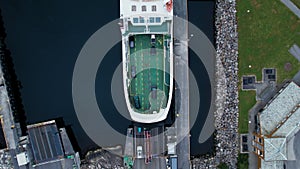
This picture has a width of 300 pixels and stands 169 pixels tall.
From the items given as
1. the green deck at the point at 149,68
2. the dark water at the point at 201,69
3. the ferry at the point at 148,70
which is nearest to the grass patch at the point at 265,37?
the dark water at the point at 201,69

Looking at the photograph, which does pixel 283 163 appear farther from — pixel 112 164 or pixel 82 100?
pixel 82 100

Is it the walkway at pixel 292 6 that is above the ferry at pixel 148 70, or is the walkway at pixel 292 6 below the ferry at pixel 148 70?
above

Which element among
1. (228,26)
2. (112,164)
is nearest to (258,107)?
(228,26)

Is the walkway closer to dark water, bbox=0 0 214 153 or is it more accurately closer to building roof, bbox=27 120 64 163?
dark water, bbox=0 0 214 153

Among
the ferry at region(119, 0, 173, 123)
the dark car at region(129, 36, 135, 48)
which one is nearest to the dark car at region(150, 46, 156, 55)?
the ferry at region(119, 0, 173, 123)

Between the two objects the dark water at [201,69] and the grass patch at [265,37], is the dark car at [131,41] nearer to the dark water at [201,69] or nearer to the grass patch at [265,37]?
the dark water at [201,69]
